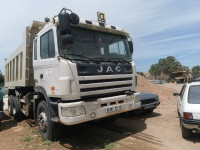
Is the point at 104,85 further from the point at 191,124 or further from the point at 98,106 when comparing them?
the point at 191,124

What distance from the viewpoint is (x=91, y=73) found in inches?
167

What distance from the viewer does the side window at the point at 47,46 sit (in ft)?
14.4

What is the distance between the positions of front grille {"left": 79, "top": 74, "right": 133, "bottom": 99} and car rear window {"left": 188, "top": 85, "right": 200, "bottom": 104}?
1557mm

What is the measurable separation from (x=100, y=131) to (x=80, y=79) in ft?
8.23

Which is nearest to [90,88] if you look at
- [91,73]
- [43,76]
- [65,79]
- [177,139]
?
[91,73]

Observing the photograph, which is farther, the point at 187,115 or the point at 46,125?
the point at 46,125

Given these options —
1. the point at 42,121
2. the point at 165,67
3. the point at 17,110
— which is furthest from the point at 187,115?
the point at 165,67

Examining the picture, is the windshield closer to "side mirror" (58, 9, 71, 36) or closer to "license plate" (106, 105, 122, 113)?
"side mirror" (58, 9, 71, 36)

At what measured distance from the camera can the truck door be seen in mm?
4344

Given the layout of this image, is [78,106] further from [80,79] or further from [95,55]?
[95,55]

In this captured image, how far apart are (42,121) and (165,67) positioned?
63.2 metres

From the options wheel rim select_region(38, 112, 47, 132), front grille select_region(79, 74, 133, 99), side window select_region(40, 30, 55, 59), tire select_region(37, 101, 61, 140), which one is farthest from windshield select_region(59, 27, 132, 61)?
wheel rim select_region(38, 112, 47, 132)

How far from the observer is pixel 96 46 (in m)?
4.69

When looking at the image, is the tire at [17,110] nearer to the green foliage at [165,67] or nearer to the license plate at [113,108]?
the license plate at [113,108]
